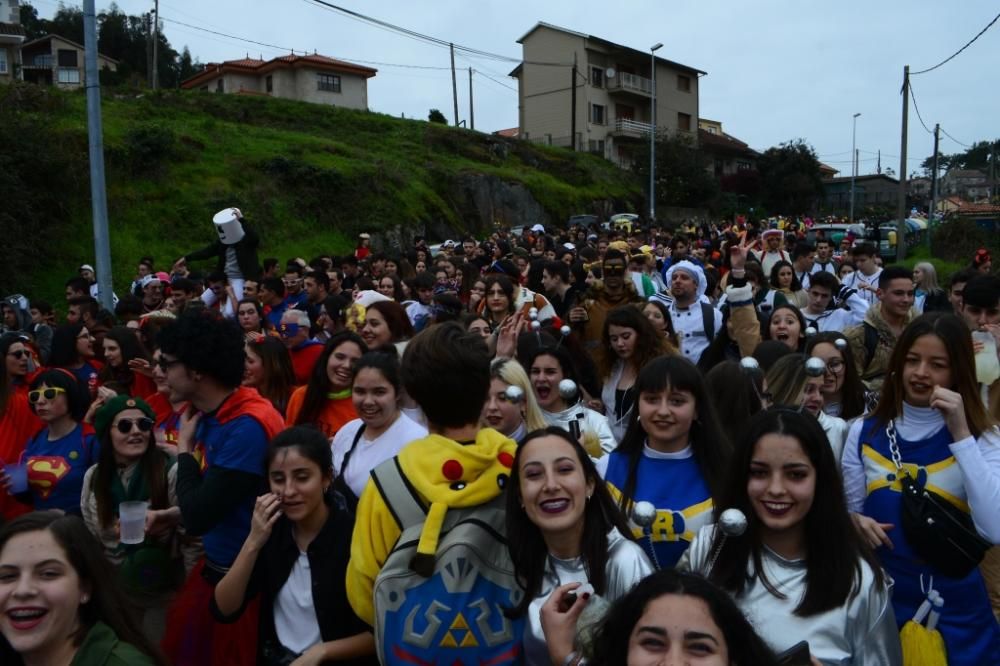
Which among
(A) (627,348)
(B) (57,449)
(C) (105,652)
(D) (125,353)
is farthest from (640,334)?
(D) (125,353)

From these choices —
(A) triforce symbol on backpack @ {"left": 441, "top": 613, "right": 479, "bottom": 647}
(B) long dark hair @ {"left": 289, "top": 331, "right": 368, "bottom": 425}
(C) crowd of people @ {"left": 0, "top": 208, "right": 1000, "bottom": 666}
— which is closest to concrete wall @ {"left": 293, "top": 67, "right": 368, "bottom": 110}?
(B) long dark hair @ {"left": 289, "top": 331, "right": 368, "bottom": 425}

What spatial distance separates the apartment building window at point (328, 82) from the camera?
178ft

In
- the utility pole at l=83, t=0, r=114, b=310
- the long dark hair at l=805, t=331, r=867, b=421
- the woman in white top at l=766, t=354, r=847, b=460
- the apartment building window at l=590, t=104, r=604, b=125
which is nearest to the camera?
the woman in white top at l=766, t=354, r=847, b=460

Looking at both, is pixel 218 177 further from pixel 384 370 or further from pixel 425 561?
pixel 425 561

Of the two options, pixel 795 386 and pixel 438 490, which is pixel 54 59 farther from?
pixel 438 490

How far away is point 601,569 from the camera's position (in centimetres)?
241

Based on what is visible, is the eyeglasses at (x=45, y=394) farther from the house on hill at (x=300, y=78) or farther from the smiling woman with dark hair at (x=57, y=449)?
the house on hill at (x=300, y=78)

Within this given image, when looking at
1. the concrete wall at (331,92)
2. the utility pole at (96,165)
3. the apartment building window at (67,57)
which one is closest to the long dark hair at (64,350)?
the utility pole at (96,165)

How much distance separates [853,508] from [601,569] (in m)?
1.37

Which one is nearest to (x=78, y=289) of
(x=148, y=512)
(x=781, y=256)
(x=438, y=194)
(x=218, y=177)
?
(x=148, y=512)

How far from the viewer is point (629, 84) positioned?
55.6 m

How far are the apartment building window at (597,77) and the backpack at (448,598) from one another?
55024 millimetres

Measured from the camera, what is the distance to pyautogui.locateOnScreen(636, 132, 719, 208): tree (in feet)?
149

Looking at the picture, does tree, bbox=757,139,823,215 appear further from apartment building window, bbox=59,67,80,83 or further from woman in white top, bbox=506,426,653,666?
woman in white top, bbox=506,426,653,666
